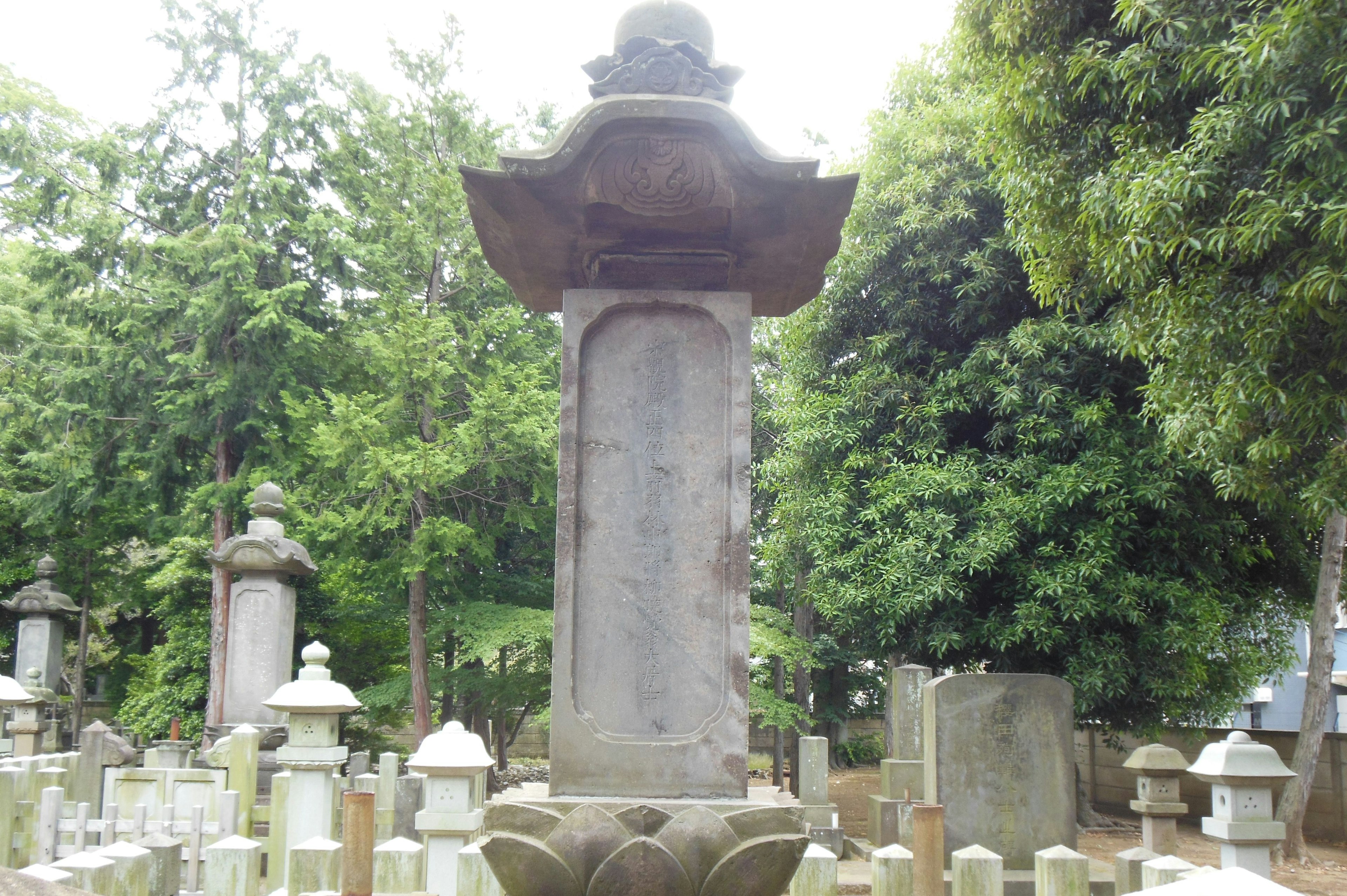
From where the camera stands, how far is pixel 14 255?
20484 mm

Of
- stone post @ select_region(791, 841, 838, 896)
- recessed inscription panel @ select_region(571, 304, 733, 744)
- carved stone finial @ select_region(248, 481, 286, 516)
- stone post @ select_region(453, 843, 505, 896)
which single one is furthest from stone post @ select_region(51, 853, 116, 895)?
carved stone finial @ select_region(248, 481, 286, 516)

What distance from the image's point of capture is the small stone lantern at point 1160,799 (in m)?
6.06

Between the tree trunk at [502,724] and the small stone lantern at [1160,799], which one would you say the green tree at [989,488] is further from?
the tree trunk at [502,724]

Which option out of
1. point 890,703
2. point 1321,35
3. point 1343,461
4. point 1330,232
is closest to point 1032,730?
point 890,703

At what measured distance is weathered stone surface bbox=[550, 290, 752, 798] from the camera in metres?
3.70

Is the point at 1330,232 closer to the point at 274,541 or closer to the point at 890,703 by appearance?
the point at 890,703

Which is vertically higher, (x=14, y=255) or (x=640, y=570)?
(x=14, y=255)

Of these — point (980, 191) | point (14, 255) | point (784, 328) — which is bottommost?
point (784, 328)

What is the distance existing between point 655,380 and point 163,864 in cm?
297

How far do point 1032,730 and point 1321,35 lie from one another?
221 inches

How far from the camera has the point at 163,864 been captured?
4.06 m

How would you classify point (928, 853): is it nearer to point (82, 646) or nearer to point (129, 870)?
point (129, 870)

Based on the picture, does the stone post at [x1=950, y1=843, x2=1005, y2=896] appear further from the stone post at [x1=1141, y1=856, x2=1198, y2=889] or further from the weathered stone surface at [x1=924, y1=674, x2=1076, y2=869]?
the weathered stone surface at [x1=924, y1=674, x2=1076, y2=869]

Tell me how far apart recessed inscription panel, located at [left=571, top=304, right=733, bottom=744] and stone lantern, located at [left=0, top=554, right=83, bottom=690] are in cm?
1429
